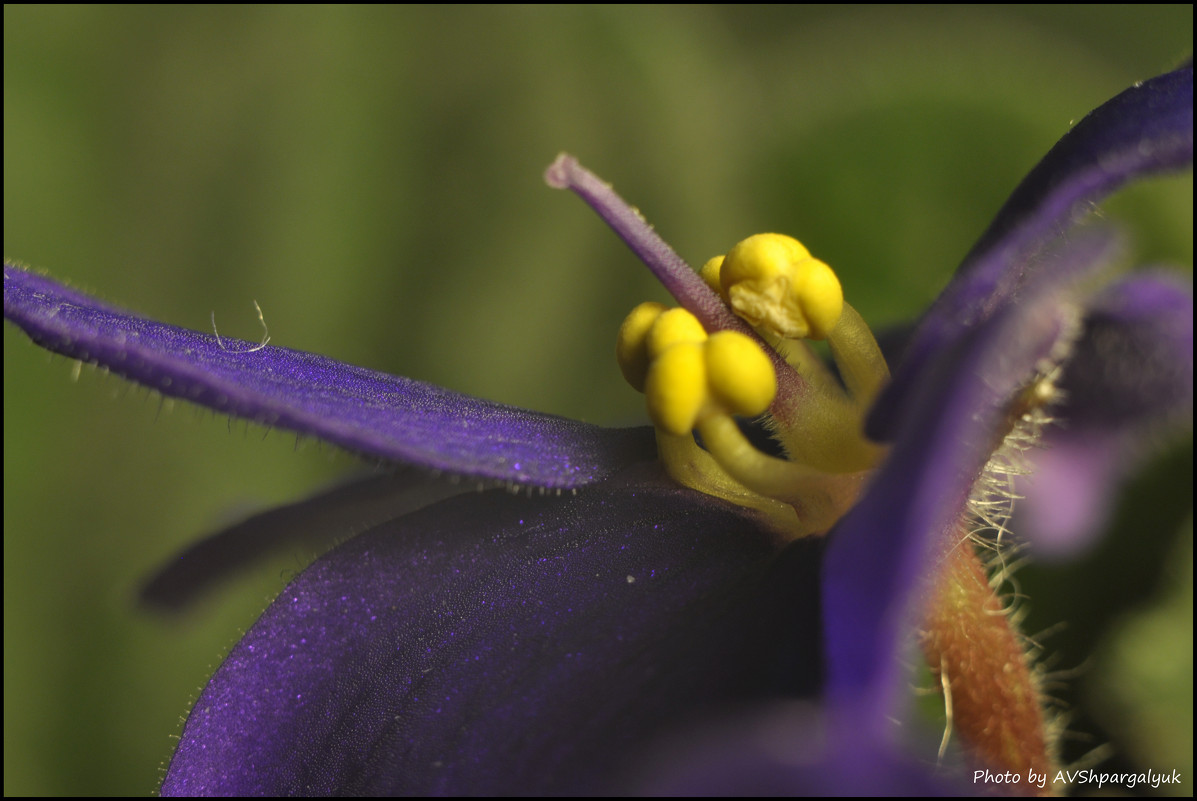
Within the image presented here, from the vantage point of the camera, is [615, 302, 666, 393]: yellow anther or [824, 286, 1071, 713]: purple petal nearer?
[824, 286, 1071, 713]: purple petal

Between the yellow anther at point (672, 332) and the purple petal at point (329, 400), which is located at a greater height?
the yellow anther at point (672, 332)

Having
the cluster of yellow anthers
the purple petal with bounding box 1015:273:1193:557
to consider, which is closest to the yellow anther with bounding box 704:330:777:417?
the cluster of yellow anthers

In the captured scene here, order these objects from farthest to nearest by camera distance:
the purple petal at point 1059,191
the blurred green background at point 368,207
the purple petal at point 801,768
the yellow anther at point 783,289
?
the blurred green background at point 368,207 → the yellow anther at point 783,289 → the purple petal at point 1059,191 → the purple petal at point 801,768

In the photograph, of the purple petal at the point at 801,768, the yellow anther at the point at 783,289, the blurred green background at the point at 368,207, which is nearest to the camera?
the purple petal at the point at 801,768

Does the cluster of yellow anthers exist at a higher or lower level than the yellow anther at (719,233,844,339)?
lower

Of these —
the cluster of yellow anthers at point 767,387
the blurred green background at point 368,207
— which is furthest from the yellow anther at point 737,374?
the blurred green background at point 368,207

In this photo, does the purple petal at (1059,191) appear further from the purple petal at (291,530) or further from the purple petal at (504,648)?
the purple petal at (291,530)

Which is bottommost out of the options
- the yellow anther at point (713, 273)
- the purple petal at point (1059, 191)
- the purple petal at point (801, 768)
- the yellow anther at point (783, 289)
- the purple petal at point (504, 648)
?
the purple petal at point (504, 648)

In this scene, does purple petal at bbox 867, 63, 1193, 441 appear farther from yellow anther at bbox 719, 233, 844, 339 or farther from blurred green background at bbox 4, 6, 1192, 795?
blurred green background at bbox 4, 6, 1192, 795
